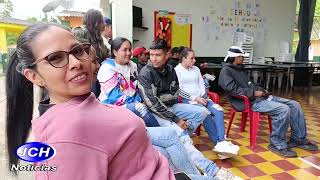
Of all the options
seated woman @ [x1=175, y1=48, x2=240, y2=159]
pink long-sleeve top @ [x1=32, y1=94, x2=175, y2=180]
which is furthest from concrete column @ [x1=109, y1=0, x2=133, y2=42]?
pink long-sleeve top @ [x1=32, y1=94, x2=175, y2=180]

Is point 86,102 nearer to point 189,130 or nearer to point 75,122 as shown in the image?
point 75,122

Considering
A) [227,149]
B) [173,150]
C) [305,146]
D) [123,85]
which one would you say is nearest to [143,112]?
[123,85]

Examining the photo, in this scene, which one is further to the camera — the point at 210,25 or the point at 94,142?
the point at 210,25

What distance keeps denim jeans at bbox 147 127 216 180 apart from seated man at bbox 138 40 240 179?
41 cm

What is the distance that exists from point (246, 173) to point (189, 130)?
58cm

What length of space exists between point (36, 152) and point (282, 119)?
8.24 feet

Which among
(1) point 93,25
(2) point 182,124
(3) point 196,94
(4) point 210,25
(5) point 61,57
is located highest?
(4) point 210,25

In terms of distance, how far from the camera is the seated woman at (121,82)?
2.11 m

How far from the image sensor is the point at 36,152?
27.2 inches

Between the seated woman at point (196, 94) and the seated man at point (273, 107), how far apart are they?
10.4 inches

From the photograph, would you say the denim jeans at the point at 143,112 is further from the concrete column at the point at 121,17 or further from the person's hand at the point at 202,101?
the concrete column at the point at 121,17

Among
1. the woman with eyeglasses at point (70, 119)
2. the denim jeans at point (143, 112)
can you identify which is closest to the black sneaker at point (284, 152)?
the denim jeans at point (143, 112)

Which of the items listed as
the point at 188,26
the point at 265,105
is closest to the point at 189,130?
the point at 265,105

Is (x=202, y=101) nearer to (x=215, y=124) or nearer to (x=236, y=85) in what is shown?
(x=215, y=124)
